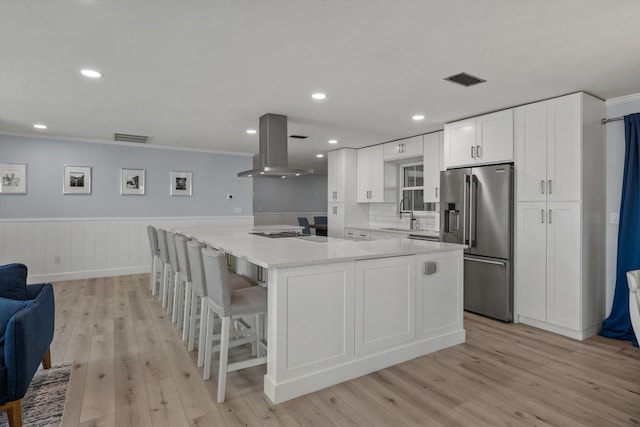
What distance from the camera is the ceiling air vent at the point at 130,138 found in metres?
5.56

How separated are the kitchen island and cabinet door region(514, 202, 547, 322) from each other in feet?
3.42

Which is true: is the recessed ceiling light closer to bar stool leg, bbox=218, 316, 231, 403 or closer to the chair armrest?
the chair armrest

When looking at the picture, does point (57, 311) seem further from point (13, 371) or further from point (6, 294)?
point (13, 371)

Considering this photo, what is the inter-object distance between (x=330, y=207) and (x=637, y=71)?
4868 mm

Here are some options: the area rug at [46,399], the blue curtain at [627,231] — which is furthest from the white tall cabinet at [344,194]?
the area rug at [46,399]

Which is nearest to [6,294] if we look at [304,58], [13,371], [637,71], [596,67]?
[13,371]

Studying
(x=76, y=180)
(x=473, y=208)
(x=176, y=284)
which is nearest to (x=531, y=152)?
(x=473, y=208)

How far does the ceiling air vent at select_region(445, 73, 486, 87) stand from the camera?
2986mm

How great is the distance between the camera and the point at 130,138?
19.1ft

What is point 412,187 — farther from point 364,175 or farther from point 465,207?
point 465,207

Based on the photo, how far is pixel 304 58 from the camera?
8.73 ft

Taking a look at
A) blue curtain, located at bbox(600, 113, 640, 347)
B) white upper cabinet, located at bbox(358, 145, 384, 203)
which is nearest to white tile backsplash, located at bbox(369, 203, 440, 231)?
white upper cabinet, located at bbox(358, 145, 384, 203)

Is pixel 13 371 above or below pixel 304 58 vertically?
below

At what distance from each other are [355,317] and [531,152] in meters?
2.65
